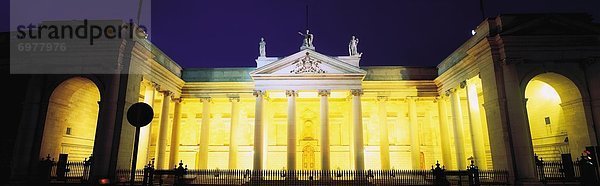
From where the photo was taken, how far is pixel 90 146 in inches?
955

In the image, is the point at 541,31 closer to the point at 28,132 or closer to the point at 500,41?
the point at 500,41

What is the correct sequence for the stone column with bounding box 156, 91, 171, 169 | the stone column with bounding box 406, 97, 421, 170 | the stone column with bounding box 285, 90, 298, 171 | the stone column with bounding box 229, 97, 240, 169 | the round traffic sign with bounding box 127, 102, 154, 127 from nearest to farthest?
the round traffic sign with bounding box 127, 102, 154, 127 → the stone column with bounding box 285, 90, 298, 171 → the stone column with bounding box 156, 91, 171, 169 → the stone column with bounding box 229, 97, 240, 169 → the stone column with bounding box 406, 97, 421, 170

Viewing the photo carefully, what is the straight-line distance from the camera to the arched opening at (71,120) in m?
21.0

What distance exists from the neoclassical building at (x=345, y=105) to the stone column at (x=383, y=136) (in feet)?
0.29

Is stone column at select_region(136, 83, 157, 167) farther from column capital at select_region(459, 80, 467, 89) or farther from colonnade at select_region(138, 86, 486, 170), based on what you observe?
column capital at select_region(459, 80, 467, 89)

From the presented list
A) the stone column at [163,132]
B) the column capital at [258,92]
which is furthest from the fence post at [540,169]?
the stone column at [163,132]

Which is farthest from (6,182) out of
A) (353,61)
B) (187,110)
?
(353,61)

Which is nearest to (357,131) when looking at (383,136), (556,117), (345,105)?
(383,136)

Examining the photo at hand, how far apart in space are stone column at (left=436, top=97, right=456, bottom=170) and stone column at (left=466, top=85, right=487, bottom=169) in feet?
→ 13.9

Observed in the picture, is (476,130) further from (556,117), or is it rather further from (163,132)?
(163,132)

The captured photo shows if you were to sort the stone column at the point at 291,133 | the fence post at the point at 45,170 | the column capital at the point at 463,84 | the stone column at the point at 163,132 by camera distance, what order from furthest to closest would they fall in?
the stone column at the point at 163,132, the stone column at the point at 291,133, the column capital at the point at 463,84, the fence post at the point at 45,170

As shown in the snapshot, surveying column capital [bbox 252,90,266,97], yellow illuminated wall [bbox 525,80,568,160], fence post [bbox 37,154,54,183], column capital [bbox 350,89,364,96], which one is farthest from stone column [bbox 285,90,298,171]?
yellow illuminated wall [bbox 525,80,568,160]

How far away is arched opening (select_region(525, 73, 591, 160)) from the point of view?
2009cm

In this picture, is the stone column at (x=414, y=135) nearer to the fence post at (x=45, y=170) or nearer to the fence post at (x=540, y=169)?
the fence post at (x=540, y=169)
